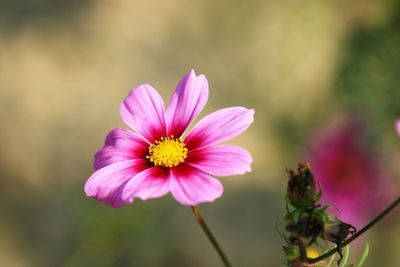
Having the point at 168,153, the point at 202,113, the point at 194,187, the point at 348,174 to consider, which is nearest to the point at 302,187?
the point at 194,187

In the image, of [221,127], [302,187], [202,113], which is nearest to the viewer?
[302,187]

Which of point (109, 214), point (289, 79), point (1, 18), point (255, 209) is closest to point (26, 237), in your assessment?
point (109, 214)

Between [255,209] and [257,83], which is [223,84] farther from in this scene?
[255,209]

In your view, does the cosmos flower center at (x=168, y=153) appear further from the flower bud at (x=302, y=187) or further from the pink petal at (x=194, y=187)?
the flower bud at (x=302, y=187)

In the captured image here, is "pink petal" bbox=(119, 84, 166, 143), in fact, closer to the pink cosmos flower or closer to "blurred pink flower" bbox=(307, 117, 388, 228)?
Answer: the pink cosmos flower

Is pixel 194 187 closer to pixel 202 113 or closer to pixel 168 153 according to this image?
pixel 168 153
